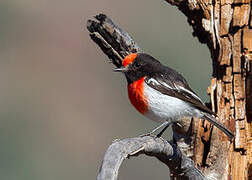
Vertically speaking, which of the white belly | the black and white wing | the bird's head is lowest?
the white belly

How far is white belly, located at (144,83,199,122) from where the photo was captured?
20.3 feet

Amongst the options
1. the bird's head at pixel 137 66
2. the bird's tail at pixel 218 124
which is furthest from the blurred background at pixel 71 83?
the bird's tail at pixel 218 124

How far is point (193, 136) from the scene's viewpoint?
5.88m

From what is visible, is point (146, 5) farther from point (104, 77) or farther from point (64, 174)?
point (64, 174)

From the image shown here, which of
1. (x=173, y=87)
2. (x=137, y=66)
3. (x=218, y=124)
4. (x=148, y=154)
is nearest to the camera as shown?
(x=148, y=154)

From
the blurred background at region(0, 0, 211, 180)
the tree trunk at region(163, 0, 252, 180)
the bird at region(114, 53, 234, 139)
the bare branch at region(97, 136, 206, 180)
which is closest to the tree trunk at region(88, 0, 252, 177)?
the tree trunk at region(163, 0, 252, 180)

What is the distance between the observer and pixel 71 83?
22172 mm

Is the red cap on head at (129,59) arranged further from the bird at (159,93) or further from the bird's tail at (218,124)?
the bird's tail at (218,124)

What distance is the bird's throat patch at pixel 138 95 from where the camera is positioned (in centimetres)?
621

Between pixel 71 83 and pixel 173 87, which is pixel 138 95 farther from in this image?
pixel 71 83

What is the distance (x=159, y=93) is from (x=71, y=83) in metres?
16.0

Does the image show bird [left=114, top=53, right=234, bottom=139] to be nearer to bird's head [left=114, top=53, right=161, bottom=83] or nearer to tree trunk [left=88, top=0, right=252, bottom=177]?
bird's head [left=114, top=53, right=161, bottom=83]

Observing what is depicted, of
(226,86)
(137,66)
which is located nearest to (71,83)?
(137,66)

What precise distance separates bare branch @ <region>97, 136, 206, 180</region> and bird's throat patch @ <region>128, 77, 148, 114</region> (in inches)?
25.1
